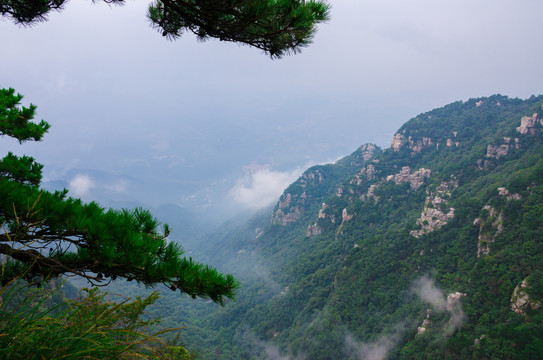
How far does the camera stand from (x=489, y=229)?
33562 mm

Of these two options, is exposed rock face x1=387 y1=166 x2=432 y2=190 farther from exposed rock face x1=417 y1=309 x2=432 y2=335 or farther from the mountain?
exposed rock face x1=417 y1=309 x2=432 y2=335

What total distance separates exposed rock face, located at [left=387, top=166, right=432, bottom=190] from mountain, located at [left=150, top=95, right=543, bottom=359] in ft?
1.16

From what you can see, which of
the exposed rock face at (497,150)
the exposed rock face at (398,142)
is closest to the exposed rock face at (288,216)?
the exposed rock face at (398,142)

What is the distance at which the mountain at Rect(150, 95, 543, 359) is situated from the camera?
2633 cm

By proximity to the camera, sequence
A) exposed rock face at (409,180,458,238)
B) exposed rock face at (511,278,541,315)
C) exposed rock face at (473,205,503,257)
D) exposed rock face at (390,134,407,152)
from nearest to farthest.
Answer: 1. exposed rock face at (511,278,541,315)
2. exposed rock face at (473,205,503,257)
3. exposed rock face at (409,180,458,238)
4. exposed rock face at (390,134,407,152)

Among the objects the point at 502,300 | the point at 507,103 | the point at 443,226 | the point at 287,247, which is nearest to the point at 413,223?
the point at 443,226

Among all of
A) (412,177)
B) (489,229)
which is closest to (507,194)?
(489,229)

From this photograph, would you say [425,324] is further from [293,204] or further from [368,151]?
[368,151]

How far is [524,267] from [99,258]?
36709 mm

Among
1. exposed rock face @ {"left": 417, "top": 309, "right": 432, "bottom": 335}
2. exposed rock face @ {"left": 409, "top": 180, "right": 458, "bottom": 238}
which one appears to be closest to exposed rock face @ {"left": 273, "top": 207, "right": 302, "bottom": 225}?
exposed rock face @ {"left": 409, "top": 180, "right": 458, "bottom": 238}

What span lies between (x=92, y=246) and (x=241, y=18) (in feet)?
8.13

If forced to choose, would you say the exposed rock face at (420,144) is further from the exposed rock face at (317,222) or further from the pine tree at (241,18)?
the pine tree at (241,18)

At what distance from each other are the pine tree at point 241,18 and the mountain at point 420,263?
9.76 m

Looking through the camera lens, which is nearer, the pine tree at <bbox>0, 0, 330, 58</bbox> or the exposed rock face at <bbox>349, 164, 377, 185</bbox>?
the pine tree at <bbox>0, 0, 330, 58</bbox>
